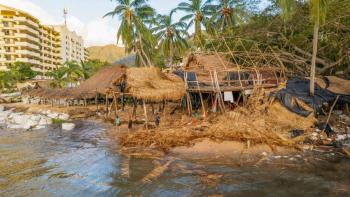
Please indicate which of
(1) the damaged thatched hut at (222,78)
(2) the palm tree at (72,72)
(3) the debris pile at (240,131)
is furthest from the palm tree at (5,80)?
(3) the debris pile at (240,131)

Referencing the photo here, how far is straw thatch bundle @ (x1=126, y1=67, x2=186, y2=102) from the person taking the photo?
14.9 metres

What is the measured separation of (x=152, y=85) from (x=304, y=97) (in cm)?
708

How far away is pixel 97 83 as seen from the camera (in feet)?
83.7

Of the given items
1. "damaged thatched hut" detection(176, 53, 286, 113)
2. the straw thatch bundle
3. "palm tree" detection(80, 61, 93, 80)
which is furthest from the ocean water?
"palm tree" detection(80, 61, 93, 80)

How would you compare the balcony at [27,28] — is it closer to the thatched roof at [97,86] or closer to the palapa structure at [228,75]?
the thatched roof at [97,86]

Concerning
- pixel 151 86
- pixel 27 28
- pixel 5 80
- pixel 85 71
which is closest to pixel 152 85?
pixel 151 86

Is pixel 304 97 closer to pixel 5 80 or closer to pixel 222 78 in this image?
pixel 222 78

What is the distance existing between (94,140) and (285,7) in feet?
35.4

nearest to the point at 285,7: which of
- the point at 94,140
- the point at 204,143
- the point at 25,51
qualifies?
the point at 204,143

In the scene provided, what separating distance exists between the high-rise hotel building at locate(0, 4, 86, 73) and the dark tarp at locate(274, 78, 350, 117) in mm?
66069

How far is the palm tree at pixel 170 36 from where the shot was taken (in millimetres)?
34750

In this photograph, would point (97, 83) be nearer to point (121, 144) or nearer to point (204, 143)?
point (121, 144)

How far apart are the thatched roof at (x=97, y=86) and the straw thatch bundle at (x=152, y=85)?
18.2ft

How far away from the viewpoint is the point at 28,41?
70500 mm
